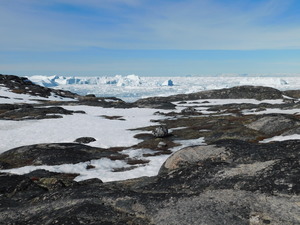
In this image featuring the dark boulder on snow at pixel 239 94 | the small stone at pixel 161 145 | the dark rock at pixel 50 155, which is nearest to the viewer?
the dark rock at pixel 50 155

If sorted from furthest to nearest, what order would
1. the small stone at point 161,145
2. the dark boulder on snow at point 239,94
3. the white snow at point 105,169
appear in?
the dark boulder on snow at point 239,94 < the small stone at point 161,145 < the white snow at point 105,169

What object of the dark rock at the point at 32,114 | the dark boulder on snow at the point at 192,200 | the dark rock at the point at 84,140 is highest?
the dark boulder on snow at the point at 192,200

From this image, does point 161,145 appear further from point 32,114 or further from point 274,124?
point 32,114

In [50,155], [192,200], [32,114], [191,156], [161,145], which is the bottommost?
[50,155]

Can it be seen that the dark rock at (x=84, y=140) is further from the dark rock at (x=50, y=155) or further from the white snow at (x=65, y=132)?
the dark rock at (x=50, y=155)

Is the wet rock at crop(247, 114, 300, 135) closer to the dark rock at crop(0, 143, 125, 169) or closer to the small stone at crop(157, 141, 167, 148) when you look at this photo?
the small stone at crop(157, 141, 167, 148)

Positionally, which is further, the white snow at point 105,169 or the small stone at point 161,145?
the small stone at point 161,145

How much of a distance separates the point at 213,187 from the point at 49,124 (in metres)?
50.8

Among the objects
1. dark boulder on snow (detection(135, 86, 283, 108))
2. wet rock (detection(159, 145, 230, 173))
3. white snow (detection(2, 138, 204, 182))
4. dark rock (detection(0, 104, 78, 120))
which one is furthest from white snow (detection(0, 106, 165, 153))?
dark boulder on snow (detection(135, 86, 283, 108))

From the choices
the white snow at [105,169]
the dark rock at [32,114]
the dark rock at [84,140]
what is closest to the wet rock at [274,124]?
the white snow at [105,169]

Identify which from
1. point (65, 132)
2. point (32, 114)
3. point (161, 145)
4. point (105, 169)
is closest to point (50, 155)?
point (105, 169)

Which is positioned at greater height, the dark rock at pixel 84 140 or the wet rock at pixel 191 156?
the wet rock at pixel 191 156

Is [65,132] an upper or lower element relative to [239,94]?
lower

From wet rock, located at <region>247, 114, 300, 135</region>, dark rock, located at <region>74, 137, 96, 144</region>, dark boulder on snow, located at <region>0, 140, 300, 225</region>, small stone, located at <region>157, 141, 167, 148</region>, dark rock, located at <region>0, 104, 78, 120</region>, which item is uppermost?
dark boulder on snow, located at <region>0, 140, 300, 225</region>
